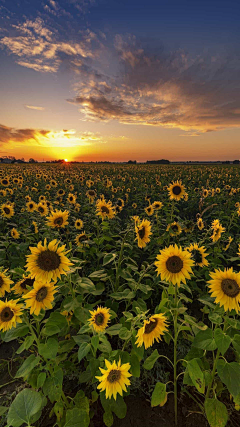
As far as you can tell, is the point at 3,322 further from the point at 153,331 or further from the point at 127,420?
the point at 127,420

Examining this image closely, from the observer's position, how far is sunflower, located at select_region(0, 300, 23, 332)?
1933 mm

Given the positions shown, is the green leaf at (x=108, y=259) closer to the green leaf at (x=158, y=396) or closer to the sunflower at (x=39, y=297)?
the sunflower at (x=39, y=297)

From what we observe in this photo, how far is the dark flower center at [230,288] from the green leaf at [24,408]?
1748 mm

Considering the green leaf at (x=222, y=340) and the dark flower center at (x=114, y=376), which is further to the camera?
the dark flower center at (x=114, y=376)

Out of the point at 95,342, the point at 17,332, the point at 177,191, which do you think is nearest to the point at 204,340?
the point at 95,342

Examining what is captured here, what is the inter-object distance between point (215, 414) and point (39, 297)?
6.00ft

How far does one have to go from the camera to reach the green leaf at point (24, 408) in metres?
1.47

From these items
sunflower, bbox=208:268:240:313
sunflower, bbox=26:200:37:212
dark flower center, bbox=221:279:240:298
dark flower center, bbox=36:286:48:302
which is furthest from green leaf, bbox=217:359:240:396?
sunflower, bbox=26:200:37:212

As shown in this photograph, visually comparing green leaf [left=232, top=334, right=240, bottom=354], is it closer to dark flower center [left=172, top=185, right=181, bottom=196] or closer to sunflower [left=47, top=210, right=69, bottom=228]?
sunflower [left=47, top=210, right=69, bottom=228]

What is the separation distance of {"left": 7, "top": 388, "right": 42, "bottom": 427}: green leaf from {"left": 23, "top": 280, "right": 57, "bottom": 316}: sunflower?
0.58 meters

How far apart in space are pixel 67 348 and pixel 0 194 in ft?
30.0

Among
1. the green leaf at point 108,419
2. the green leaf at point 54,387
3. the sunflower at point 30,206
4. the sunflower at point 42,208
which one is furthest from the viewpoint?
the sunflower at point 30,206

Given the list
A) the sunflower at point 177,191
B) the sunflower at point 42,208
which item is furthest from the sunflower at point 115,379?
the sunflower at point 42,208

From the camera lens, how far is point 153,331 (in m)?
2.08
